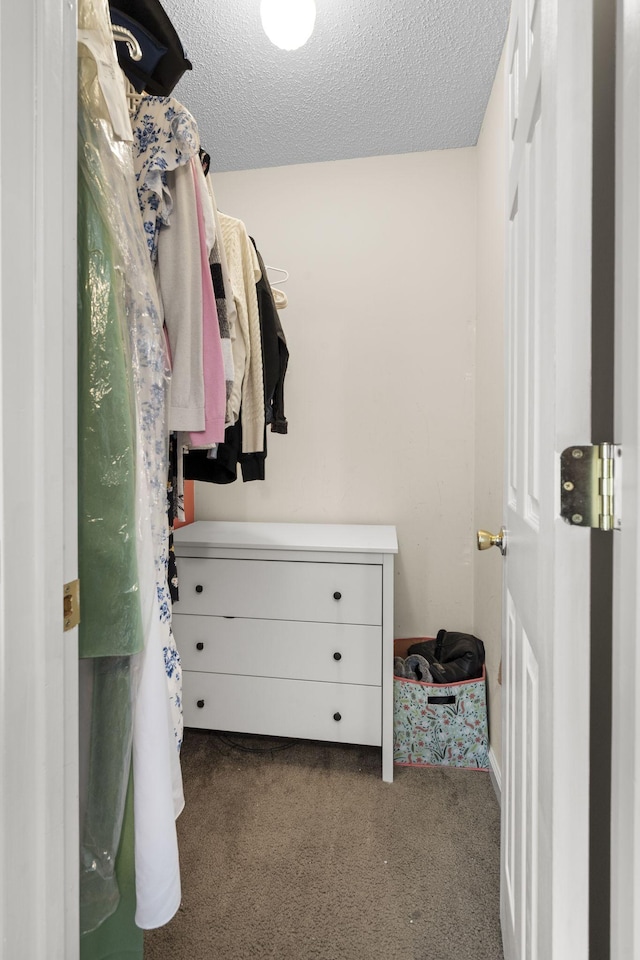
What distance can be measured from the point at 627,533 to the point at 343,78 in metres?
2.06

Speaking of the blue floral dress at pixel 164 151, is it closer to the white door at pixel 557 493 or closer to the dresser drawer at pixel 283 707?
the white door at pixel 557 493

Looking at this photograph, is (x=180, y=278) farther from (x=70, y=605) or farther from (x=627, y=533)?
(x=627, y=533)

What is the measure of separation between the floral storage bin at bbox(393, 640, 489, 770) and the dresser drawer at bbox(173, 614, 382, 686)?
8.2 inches

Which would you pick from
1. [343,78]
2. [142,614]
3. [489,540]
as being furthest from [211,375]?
[343,78]

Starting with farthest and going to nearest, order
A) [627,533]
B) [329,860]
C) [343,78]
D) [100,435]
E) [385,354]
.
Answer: [385,354], [343,78], [329,860], [100,435], [627,533]

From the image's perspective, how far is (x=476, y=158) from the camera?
7.37 feet

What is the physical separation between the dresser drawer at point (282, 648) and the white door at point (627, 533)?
4.50 ft

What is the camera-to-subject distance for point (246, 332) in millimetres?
1614

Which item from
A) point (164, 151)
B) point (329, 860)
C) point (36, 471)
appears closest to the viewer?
point (36, 471)

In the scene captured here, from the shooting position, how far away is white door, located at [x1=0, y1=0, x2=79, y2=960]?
53cm

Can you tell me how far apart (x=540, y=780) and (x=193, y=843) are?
127 centimetres

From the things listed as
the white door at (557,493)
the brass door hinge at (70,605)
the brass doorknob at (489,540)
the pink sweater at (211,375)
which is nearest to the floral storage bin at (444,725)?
the brass doorknob at (489,540)

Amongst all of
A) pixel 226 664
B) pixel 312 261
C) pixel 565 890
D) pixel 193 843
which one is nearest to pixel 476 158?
pixel 312 261

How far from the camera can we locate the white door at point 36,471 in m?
0.53
